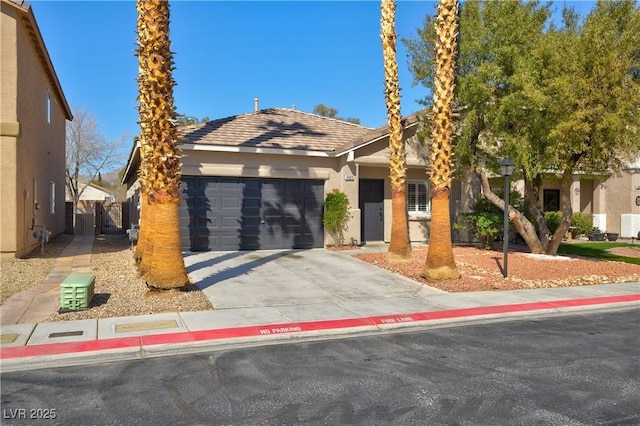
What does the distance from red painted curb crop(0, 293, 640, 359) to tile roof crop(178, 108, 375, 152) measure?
28.5ft

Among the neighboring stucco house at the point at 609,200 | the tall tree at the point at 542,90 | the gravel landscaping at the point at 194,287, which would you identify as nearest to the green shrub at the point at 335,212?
the gravel landscaping at the point at 194,287

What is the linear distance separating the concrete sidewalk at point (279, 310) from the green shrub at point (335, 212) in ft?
7.63

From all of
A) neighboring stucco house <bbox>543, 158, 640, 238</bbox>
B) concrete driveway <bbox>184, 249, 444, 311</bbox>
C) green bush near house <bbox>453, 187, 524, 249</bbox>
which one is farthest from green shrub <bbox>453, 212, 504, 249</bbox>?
neighboring stucco house <bbox>543, 158, 640, 238</bbox>

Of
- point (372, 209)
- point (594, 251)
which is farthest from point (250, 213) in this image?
point (594, 251)

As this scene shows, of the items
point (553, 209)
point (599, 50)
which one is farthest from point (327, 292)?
point (553, 209)

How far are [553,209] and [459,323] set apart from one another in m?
20.5

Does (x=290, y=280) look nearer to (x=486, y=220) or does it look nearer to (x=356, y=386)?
(x=356, y=386)

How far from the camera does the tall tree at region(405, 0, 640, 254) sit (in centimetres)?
1212

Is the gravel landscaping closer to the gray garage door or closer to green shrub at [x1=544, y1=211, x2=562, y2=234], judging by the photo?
the gray garage door

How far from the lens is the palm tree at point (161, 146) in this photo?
9102mm

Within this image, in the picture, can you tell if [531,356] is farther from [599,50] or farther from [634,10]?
[634,10]

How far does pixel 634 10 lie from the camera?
1281cm

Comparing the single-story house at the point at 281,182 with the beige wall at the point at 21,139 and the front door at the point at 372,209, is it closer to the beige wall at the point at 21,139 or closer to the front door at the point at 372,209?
the front door at the point at 372,209

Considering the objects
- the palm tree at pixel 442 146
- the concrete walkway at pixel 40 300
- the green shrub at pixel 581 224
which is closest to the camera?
the concrete walkway at pixel 40 300
